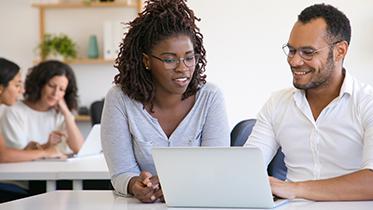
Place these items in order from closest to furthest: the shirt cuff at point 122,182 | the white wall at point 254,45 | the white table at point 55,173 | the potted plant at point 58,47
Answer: the shirt cuff at point 122,182 → the white table at point 55,173 → the white wall at point 254,45 → the potted plant at point 58,47

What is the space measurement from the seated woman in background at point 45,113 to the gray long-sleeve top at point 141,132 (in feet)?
6.03

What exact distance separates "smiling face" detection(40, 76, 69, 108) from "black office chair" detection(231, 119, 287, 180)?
5.30 ft

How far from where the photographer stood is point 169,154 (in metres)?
2.15

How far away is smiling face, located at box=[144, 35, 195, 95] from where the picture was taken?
257cm

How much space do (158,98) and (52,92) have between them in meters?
Result: 2.08

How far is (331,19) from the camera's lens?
2604 millimetres

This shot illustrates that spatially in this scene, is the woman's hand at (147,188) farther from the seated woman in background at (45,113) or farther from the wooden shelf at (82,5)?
the wooden shelf at (82,5)

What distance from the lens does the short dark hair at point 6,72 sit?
4.34 metres

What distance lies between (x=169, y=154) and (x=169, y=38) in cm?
60

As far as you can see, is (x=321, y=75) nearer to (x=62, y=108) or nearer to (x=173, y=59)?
(x=173, y=59)

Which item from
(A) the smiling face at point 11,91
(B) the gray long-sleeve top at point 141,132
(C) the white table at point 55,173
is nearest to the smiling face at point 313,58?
(B) the gray long-sleeve top at point 141,132

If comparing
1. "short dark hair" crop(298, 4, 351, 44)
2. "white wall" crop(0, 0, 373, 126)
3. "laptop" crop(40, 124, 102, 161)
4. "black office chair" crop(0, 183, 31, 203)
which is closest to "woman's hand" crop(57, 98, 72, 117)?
"laptop" crop(40, 124, 102, 161)

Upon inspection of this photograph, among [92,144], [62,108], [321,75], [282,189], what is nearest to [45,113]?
[62,108]

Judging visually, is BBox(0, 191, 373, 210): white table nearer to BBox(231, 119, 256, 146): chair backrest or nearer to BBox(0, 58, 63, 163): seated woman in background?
BBox(231, 119, 256, 146): chair backrest
